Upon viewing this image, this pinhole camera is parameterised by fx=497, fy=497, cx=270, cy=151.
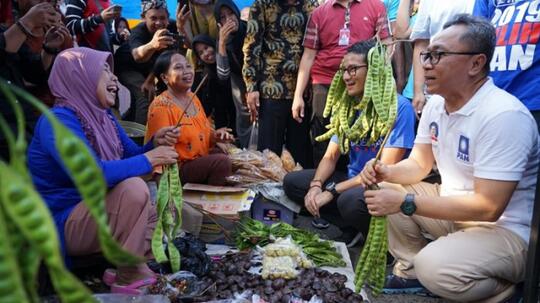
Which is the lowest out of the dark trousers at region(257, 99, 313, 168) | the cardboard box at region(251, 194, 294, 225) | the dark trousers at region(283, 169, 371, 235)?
the cardboard box at region(251, 194, 294, 225)

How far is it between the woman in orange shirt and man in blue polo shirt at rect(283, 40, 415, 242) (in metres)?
0.65

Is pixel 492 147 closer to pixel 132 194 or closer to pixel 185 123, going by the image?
pixel 132 194

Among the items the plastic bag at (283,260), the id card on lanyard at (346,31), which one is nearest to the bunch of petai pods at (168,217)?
the plastic bag at (283,260)

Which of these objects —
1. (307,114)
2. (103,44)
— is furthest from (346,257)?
(103,44)

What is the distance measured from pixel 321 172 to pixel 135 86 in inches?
110

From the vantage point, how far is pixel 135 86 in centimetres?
580

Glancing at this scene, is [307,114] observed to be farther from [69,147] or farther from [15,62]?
[69,147]

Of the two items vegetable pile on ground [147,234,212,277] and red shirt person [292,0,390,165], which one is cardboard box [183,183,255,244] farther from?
red shirt person [292,0,390,165]

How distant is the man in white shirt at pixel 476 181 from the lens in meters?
2.63

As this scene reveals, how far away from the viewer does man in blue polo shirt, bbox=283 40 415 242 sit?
3.59m

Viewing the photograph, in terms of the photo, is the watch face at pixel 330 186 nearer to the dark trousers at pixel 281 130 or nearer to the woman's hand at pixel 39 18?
the dark trousers at pixel 281 130

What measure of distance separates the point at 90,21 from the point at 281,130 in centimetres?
218

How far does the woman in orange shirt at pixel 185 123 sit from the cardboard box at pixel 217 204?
0.46 ft

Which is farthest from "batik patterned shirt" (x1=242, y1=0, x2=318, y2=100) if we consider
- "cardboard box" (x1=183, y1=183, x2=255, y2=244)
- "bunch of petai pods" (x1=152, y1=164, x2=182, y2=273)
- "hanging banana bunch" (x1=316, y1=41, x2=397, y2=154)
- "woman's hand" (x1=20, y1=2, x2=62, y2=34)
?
"bunch of petai pods" (x1=152, y1=164, x2=182, y2=273)
